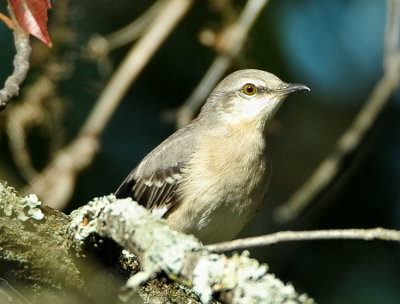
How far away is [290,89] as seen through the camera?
6.41 meters

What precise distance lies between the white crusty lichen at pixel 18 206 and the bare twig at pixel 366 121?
357 cm

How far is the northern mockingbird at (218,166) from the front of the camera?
5.84 m

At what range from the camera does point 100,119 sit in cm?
703

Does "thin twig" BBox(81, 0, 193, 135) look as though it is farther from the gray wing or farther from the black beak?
the black beak

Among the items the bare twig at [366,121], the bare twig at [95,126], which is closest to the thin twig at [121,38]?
the bare twig at [95,126]

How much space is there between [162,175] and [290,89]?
1400 mm

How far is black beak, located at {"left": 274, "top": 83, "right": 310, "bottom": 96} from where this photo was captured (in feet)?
20.9

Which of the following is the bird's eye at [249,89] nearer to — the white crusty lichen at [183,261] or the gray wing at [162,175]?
the gray wing at [162,175]

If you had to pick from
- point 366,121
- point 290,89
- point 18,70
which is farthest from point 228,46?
point 18,70

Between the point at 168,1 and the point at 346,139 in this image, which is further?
the point at 168,1

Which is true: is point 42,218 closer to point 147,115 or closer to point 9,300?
point 9,300

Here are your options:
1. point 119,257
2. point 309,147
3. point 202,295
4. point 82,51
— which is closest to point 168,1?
point 82,51

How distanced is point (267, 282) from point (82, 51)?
4.74m

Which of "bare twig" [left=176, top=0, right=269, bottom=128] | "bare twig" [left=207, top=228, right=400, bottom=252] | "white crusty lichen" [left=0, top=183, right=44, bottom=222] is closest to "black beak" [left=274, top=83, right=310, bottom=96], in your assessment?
"bare twig" [left=176, top=0, right=269, bottom=128]
